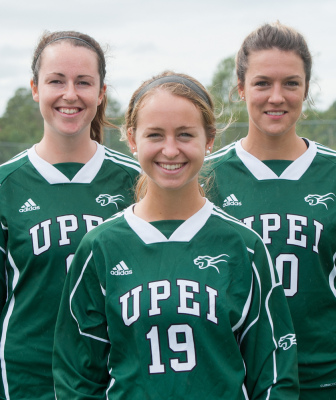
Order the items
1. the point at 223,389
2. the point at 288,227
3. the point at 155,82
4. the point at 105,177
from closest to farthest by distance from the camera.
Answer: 1. the point at 223,389
2. the point at 155,82
3. the point at 288,227
4. the point at 105,177

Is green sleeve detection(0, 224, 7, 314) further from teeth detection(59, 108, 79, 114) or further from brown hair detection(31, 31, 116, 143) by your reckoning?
brown hair detection(31, 31, 116, 143)

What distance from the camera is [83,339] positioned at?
2.53 metres

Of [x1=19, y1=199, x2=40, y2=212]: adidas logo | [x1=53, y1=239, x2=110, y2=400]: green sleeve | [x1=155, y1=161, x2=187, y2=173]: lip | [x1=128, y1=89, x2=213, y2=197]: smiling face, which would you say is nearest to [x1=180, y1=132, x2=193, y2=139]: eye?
[x1=128, y1=89, x2=213, y2=197]: smiling face

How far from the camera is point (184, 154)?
2.51m

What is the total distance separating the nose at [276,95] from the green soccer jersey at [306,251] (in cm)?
41

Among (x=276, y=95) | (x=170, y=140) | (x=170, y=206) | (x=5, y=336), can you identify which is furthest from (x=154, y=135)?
(x=5, y=336)

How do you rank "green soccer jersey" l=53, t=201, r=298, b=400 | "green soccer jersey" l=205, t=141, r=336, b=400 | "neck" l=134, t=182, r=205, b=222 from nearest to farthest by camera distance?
"green soccer jersey" l=53, t=201, r=298, b=400
"neck" l=134, t=182, r=205, b=222
"green soccer jersey" l=205, t=141, r=336, b=400

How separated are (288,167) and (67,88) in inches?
47.3

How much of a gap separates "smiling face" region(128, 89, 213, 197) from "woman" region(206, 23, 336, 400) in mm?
749

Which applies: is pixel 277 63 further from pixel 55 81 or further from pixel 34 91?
pixel 34 91

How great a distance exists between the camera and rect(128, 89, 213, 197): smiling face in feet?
8.19

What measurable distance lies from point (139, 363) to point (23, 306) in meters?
0.93

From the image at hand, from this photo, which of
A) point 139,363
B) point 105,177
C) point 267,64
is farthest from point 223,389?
point 267,64

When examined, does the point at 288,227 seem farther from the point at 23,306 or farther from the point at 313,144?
the point at 23,306
